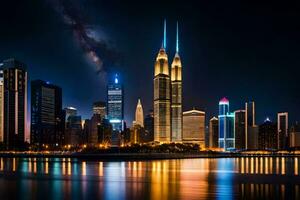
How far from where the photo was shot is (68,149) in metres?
196

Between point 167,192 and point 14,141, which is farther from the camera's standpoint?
point 14,141

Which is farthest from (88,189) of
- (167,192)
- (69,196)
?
(167,192)

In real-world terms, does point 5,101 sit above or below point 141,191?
above

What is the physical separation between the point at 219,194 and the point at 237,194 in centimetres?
133

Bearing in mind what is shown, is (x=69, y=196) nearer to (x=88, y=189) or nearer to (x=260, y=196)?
(x=88, y=189)

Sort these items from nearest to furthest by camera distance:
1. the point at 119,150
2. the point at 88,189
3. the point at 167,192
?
the point at 167,192, the point at 88,189, the point at 119,150

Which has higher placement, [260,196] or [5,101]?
[5,101]

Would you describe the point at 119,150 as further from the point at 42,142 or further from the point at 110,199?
the point at 110,199

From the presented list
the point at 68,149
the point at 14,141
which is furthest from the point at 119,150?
the point at 14,141

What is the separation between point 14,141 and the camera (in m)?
190

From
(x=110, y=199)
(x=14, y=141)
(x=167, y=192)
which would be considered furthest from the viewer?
(x=14, y=141)

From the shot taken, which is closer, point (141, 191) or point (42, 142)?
point (141, 191)

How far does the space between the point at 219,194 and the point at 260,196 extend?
10.8 ft

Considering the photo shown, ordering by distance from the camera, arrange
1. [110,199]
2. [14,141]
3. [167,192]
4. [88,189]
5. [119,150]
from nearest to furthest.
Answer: [110,199] < [167,192] < [88,189] < [119,150] < [14,141]
